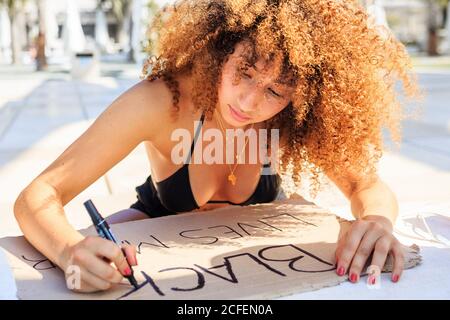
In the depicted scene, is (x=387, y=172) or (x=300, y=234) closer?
(x=300, y=234)

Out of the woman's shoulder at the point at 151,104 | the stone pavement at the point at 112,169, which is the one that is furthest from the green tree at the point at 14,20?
the woman's shoulder at the point at 151,104

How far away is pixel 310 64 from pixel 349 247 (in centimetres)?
49

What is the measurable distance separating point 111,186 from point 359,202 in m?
1.71

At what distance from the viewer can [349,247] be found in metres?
1.27

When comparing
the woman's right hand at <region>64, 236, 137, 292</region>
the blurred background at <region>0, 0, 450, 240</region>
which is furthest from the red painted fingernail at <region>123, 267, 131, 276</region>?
the blurred background at <region>0, 0, 450, 240</region>

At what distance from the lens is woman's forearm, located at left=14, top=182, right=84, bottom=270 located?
4.00ft

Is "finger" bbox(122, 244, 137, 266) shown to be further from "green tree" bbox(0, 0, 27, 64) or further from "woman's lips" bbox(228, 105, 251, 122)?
"green tree" bbox(0, 0, 27, 64)

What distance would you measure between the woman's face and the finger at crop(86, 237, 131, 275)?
1.71ft

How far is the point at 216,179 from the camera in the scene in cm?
176

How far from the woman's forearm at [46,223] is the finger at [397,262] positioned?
706mm

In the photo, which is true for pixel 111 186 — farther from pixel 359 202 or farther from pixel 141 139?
pixel 359 202

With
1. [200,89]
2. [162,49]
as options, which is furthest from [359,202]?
[162,49]

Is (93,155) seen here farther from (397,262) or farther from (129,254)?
(397,262)

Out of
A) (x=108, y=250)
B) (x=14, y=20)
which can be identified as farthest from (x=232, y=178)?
(x=14, y=20)
